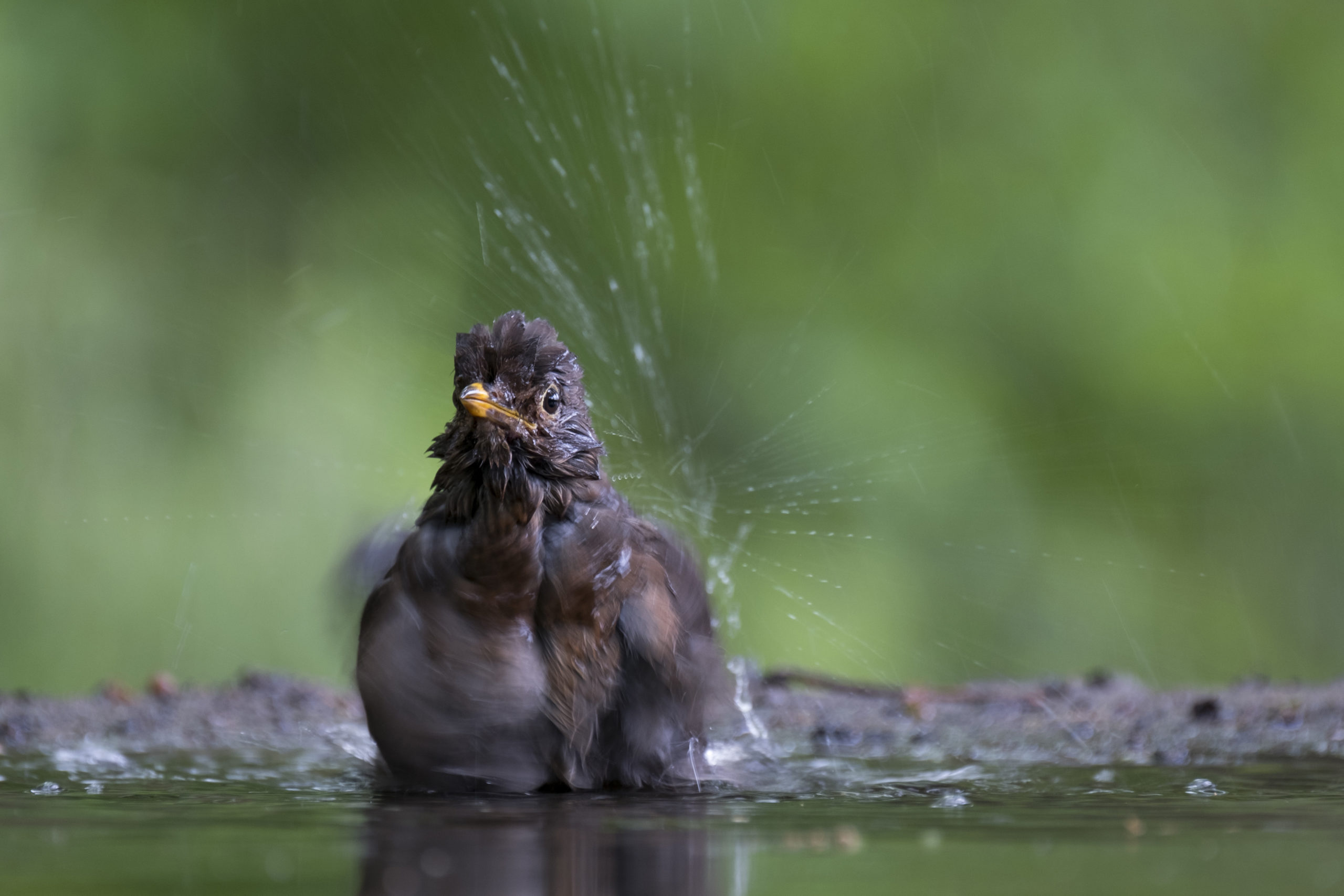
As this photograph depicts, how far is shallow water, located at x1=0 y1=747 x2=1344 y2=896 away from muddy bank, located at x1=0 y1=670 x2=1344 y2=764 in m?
0.46

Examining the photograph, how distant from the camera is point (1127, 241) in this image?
26.3 feet

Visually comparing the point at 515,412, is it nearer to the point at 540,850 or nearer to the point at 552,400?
the point at 552,400

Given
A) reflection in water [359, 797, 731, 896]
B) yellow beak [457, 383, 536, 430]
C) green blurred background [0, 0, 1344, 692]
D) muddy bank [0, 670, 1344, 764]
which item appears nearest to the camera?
reflection in water [359, 797, 731, 896]

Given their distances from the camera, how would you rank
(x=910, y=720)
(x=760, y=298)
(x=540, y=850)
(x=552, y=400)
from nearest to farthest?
1. (x=540, y=850)
2. (x=552, y=400)
3. (x=910, y=720)
4. (x=760, y=298)

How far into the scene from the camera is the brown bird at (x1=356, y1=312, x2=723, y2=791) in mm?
3197

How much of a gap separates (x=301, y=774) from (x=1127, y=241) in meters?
5.69

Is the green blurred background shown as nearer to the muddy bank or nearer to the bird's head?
the muddy bank

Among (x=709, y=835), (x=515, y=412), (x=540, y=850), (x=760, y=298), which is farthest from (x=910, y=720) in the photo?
(x=760, y=298)

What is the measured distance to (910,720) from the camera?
451cm

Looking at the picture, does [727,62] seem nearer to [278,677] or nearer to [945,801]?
[278,677]

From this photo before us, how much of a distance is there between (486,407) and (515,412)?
0.08 m

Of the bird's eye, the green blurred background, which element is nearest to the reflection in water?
the bird's eye

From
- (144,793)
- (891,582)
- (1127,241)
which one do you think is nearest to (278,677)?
(144,793)

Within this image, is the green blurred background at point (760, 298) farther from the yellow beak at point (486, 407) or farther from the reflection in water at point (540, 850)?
the reflection in water at point (540, 850)
